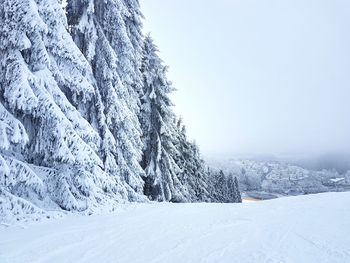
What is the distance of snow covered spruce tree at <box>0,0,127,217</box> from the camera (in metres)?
8.62

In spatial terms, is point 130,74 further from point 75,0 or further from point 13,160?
point 13,160

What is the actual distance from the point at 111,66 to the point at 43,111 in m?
6.49

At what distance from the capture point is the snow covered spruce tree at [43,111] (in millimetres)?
8617

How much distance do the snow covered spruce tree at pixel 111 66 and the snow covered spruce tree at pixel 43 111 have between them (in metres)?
3.48

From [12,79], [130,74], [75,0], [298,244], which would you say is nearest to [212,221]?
[298,244]

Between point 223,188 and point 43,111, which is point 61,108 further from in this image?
point 223,188

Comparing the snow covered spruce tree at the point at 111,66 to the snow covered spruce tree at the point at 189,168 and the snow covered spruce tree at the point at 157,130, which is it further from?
the snow covered spruce tree at the point at 189,168

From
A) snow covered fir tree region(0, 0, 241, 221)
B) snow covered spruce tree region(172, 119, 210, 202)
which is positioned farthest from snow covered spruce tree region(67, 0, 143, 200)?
snow covered spruce tree region(172, 119, 210, 202)

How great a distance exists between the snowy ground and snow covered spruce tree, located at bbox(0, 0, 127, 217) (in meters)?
1.31

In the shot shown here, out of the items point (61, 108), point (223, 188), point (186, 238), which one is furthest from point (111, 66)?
point (223, 188)

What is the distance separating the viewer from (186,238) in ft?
23.1

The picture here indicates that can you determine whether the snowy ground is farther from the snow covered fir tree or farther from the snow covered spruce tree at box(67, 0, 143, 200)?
the snow covered spruce tree at box(67, 0, 143, 200)

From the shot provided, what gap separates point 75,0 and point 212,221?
11.9 m

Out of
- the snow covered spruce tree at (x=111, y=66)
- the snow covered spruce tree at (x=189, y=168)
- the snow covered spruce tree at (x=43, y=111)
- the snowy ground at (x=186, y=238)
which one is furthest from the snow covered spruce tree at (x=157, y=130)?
the snowy ground at (x=186, y=238)
